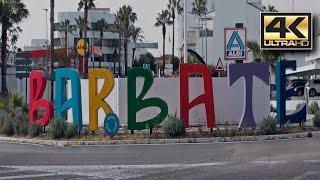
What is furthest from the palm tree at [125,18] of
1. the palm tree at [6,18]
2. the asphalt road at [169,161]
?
the asphalt road at [169,161]

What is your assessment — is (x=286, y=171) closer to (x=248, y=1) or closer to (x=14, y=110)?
(x=14, y=110)

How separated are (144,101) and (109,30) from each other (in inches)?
3960

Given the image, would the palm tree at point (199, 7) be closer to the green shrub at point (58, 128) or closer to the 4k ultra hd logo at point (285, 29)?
the 4k ultra hd logo at point (285, 29)

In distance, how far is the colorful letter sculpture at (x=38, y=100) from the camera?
2280 centimetres

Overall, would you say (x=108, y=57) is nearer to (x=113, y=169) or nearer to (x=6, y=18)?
(x=6, y=18)

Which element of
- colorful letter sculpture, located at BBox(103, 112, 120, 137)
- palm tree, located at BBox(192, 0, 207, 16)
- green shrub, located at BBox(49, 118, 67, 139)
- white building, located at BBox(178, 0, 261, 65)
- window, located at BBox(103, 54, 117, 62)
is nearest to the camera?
colorful letter sculpture, located at BBox(103, 112, 120, 137)

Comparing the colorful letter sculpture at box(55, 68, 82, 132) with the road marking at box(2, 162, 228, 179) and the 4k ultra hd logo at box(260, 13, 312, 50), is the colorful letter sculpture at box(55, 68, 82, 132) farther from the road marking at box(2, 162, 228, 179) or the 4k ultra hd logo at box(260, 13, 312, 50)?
the 4k ultra hd logo at box(260, 13, 312, 50)

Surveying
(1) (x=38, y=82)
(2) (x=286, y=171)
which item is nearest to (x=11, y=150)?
(1) (x=38, y=82)

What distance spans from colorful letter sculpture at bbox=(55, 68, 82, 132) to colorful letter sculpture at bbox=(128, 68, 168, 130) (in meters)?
1.89

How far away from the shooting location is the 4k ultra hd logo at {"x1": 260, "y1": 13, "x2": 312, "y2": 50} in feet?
85.0

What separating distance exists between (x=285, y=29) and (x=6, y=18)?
2761 cm

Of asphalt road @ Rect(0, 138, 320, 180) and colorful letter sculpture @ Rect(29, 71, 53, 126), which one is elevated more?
colorful letter sculpture @ Rect(29, 71, 53, 126)

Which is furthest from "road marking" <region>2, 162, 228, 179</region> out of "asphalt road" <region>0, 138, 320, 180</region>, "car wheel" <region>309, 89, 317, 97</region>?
"car wheel" <region>309, 89, 317, 97</region>

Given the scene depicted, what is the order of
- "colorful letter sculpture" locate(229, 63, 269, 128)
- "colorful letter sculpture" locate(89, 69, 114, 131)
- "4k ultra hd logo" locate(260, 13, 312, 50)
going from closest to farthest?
"colorful letter sculpture" locate(89, 69, 114, 131), "colorful letter sculpture" locate(229, 63, 269, 128), "4k ultra hd logo" locate(260, 13, 312, 50)
